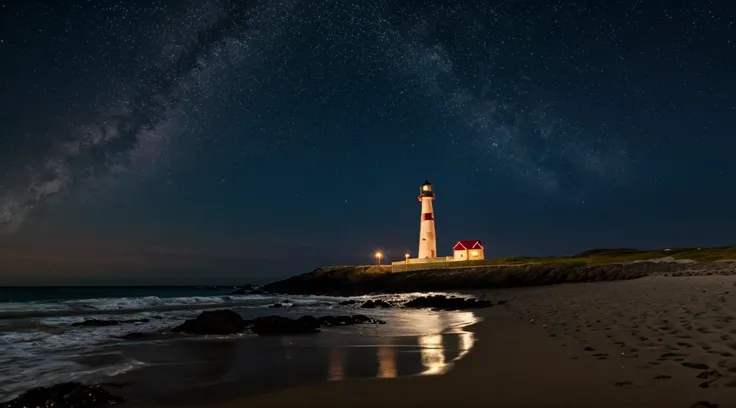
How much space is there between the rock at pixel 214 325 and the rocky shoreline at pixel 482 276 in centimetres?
2574

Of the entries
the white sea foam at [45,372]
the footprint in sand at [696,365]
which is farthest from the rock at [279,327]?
the footprint in sand at [696,365]

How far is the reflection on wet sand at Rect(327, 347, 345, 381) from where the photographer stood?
7.64 meters

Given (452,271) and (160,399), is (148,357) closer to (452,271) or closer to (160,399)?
(160,399)

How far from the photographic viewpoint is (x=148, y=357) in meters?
10.4

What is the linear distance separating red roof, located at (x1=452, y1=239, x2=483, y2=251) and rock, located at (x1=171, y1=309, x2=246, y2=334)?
56.1 meters

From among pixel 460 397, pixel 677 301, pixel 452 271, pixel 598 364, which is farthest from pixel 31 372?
pixel 452 271

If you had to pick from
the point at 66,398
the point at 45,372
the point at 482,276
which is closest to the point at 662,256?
the point at 482,276

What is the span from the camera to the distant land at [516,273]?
36.0m

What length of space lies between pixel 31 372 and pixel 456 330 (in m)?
10.3

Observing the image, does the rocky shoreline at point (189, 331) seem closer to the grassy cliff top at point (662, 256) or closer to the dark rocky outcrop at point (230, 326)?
the dark rocky outcrop at point (230, 326)

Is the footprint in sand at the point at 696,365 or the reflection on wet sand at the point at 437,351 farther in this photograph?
the reflection on wet sand at the point at 437,351

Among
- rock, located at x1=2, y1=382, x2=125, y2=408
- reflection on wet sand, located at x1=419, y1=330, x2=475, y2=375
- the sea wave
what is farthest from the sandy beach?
the sea wave

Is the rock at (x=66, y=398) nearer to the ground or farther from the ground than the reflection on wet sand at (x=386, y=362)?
farther from the ground

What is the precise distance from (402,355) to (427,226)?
59.3m
